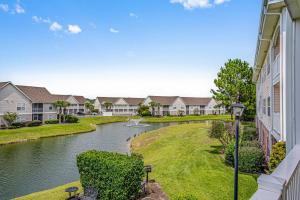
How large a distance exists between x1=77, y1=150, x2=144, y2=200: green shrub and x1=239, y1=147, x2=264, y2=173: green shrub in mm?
6984

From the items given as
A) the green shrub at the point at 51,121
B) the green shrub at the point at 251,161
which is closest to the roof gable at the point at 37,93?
the green shrub at the point at 51,121

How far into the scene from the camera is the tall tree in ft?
138

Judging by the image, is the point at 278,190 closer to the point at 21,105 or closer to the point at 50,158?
the point at 50,158

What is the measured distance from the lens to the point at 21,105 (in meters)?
47.9

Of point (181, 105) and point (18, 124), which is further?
point (181, 105)

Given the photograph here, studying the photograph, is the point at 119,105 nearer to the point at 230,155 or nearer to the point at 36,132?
the point at 36,132

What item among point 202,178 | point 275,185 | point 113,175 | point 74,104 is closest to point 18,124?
point 74,104

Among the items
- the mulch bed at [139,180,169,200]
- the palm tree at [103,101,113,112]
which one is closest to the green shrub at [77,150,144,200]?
the mulch bed at [139,180,169,200]

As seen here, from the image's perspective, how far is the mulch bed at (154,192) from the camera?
11.3 m

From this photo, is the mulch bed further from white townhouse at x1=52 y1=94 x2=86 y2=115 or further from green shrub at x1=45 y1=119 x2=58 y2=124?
white townhouse at x1=52 y1=94 x2=86 y2=115

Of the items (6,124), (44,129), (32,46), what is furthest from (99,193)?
(6,124)

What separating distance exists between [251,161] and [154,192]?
21.2ft

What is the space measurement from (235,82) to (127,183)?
121 ft

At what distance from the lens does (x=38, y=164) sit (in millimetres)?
22562
